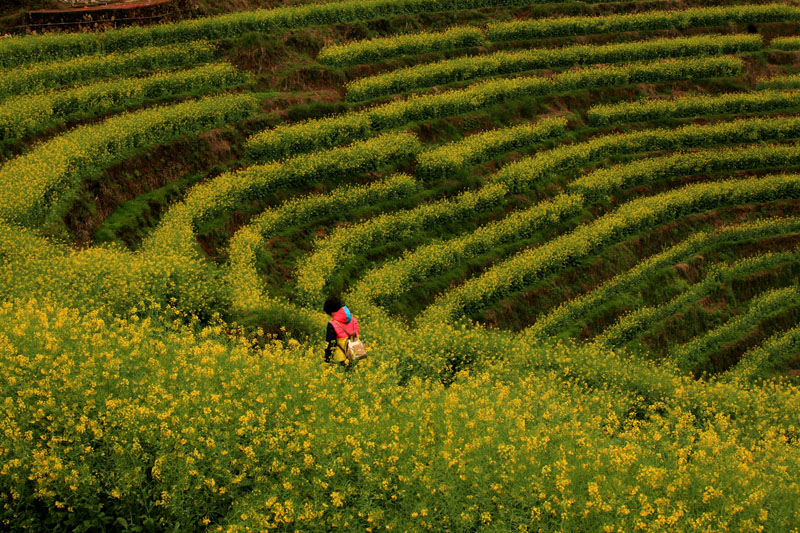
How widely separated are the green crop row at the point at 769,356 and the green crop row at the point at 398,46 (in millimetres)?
25378

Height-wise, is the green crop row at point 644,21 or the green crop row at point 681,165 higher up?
the green crop row at point 644,21

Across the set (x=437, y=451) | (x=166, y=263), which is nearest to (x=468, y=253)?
(x=166, y=263)

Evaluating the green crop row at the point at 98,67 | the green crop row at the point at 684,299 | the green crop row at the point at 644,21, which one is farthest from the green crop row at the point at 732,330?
the green crop row at the point at 98,67

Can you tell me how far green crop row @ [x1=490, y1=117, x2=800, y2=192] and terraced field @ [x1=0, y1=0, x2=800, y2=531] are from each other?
0.18m

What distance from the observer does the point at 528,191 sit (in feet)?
138

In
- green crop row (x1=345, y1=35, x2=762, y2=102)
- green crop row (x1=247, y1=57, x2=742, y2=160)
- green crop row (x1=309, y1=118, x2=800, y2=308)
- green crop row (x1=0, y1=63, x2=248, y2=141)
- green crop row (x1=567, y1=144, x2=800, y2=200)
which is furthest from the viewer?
green crop row (x1=345, y1=35, x2=762, y2=102)

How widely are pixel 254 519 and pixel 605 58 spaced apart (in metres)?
47.2

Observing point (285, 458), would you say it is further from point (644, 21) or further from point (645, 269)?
point (644, 21)

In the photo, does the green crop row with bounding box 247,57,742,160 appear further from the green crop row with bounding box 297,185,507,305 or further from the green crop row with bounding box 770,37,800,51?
the green crop row with bounding box 770,37,800,51

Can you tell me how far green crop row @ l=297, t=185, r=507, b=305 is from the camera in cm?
3142

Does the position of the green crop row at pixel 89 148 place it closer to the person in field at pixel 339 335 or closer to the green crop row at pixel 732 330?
the person in field at pixel 339 335

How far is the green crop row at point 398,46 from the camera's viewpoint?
46000 millimetres

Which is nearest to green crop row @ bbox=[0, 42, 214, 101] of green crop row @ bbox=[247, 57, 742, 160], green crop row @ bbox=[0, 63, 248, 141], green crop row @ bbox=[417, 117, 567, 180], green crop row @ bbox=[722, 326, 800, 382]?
green crop row @ bbox=[0, 63, 248, 141]

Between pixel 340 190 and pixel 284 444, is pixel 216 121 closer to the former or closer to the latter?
pixel 340 190
